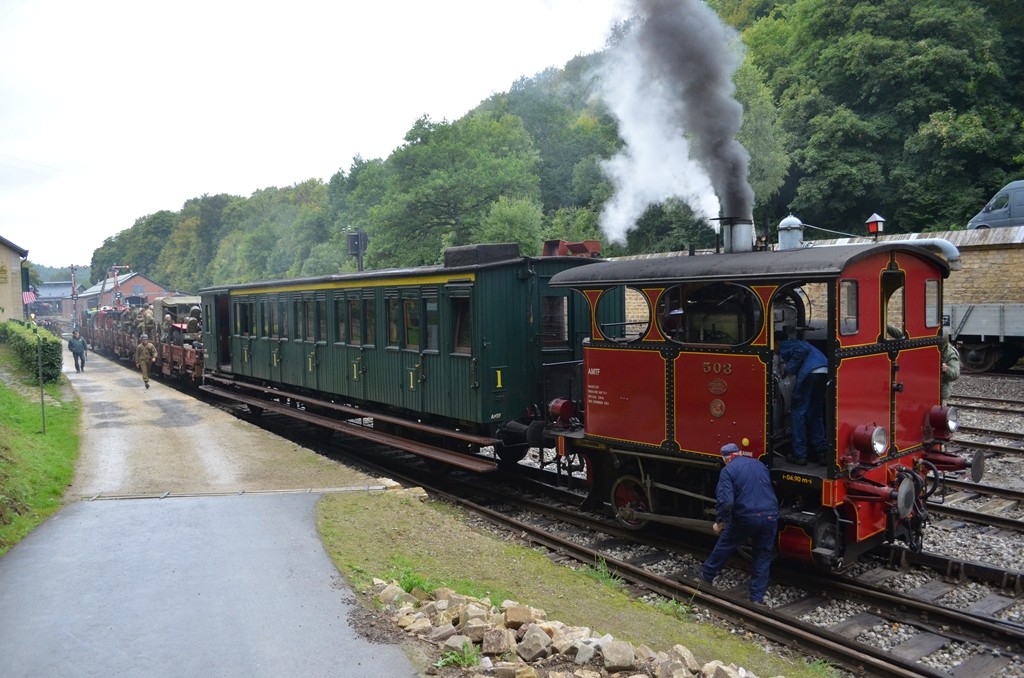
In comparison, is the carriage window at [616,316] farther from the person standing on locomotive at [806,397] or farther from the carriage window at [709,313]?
the person standing on locomotive at [806,397]

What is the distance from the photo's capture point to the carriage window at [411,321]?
12.1 meters

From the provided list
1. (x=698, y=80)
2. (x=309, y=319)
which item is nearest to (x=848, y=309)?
(x=698, y=80)

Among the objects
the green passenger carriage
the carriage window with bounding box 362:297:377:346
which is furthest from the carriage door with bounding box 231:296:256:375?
the carriage window with bounding box 362:297:377:346

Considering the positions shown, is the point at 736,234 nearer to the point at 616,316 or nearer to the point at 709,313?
the point at 709,313

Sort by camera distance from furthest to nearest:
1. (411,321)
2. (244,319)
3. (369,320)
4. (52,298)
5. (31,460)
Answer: (52,298) → (244,319) → (369,320) → (411,321) → (31,460)

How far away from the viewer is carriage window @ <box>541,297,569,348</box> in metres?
11.3

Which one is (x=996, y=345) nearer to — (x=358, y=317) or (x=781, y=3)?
(x=358, y=317)

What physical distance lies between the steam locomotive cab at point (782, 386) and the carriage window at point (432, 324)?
10.3 ft

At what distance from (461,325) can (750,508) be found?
5313mm

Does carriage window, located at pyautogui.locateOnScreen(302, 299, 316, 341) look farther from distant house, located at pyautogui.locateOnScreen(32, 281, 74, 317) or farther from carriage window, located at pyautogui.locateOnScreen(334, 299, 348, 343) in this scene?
distant house, located at pyautogui.locateOnScreen(32, 281, 74, 317)

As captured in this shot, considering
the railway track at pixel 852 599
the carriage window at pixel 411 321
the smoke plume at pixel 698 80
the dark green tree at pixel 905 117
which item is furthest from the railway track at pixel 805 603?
the dark green tree at pixel 905 117

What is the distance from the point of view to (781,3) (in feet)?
159

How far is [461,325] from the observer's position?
1122 cm

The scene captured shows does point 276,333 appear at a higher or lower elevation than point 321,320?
lower
